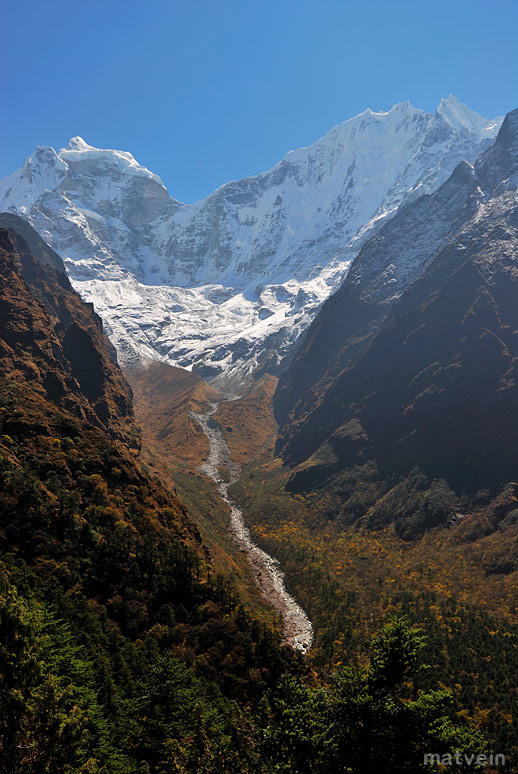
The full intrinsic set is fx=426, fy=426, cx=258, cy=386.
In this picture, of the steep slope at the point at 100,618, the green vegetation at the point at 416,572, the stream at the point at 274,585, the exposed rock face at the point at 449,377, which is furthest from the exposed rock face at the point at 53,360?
the exposed rock face at the point at 449,377

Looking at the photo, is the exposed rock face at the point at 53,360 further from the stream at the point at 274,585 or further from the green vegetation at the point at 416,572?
the green vegetation at the point at 416,572

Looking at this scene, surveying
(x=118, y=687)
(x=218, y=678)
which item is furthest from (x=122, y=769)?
(x=218, y=678)

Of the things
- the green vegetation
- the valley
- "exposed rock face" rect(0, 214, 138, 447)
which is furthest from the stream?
"exposed rock face" rect(0, 214, 138, 447)

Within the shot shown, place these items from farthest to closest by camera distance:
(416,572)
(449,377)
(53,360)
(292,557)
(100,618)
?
(449,377) < (53,360) < (292,557) < (416,572) < (100,618)

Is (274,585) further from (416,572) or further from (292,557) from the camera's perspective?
(416,572)

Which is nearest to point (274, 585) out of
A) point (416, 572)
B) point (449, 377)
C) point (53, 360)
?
point (416, 572)

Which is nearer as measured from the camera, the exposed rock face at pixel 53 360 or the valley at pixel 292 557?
the valley at pixel 292 557

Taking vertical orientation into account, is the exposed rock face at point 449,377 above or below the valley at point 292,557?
above

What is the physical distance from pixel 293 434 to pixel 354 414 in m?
35.7

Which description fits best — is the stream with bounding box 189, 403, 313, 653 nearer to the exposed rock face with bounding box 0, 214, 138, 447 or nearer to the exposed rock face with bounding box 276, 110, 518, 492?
the exposed rock face with bounding box 0, 214, 138, 447

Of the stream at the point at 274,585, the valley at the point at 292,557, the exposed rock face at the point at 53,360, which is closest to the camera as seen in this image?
the valley at the point at 292,557

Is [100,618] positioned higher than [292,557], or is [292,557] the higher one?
[292,557]

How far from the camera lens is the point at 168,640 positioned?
166 ft

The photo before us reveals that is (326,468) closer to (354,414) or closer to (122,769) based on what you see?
(354,414)
